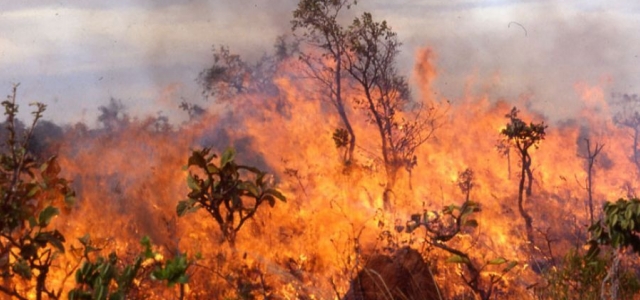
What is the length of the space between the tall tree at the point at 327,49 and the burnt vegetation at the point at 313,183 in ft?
0.18

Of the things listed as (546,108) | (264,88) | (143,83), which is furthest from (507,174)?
(143,83)

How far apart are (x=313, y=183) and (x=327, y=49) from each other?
157 inches

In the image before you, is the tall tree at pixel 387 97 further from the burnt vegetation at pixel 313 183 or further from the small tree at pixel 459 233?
the small tree at pixel 459 233

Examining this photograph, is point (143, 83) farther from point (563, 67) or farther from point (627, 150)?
point (627, 150)

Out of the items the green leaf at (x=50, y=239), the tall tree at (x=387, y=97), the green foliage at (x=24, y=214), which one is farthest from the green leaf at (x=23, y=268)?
the tall tree at (x=387, y=97)

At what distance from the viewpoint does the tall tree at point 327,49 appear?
60.2ft

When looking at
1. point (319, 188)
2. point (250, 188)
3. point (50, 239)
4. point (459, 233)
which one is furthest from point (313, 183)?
point (50, 239)

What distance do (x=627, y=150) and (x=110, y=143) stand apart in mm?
18904

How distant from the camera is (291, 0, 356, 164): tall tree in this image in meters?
18.4

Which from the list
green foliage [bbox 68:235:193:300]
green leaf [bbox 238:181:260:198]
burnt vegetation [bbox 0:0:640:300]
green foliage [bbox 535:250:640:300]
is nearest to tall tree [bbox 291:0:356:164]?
burnt vegetation [bbox 0:0:640:300]

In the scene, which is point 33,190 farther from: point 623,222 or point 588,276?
point 588,276

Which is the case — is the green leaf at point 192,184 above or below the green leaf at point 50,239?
above

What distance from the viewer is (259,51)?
2312 centimetres

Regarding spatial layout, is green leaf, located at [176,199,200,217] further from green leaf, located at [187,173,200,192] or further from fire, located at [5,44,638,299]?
fire, located at [5,44,638,299]
